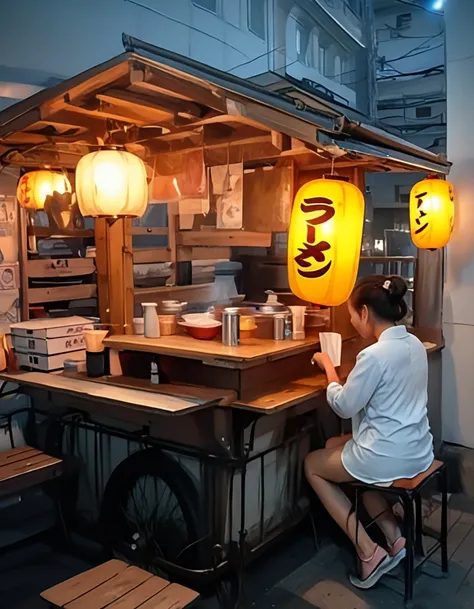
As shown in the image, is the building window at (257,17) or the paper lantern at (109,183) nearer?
the paper lantern at (109,183)

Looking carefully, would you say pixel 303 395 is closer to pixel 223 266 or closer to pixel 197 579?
pixel 197 579

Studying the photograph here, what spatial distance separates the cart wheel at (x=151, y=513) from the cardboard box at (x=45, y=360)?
35.3 inches

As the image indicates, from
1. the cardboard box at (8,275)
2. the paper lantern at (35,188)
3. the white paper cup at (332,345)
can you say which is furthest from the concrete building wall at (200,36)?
the white paper cup at (332,345)

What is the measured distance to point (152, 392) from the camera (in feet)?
12.8

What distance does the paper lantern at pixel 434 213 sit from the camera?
17.9 ft

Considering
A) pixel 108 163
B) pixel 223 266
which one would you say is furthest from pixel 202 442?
pixel 223 266

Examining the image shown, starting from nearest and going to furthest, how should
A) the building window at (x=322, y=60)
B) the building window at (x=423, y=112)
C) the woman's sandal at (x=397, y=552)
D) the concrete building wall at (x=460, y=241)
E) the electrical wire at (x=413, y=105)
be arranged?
the woman's sandal at (x=397, y=552) → the concrete building wall at (x=460, y=241) → the building window at (x=322, y=60) → the electrical wire at (x=413, y=105) → the building window at (x=423, y=112)

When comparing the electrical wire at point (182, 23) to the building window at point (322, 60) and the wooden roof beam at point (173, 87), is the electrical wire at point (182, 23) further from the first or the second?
the wooden roof beam at point (173, 87)

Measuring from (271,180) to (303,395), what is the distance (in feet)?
6.21

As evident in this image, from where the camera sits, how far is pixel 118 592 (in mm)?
3201

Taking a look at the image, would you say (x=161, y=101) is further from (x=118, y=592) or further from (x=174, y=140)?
(x=118, y=592)

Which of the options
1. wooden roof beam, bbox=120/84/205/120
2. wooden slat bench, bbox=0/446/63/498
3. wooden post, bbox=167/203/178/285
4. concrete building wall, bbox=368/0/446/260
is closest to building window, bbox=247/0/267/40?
concrete building wall, bbox=368/0/446/260

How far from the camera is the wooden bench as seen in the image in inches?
121

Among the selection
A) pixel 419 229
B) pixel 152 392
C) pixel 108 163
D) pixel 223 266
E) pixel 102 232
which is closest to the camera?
pixel 108 163
